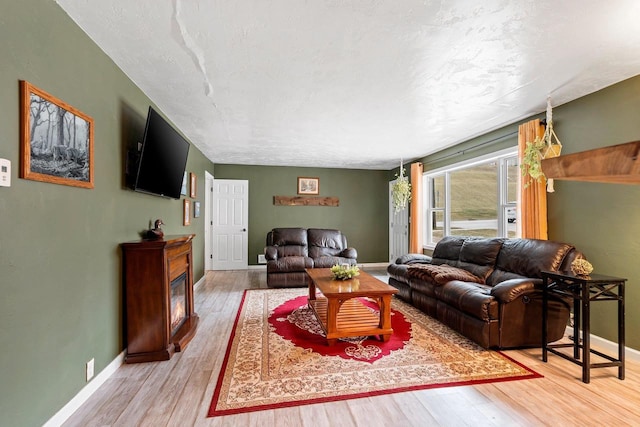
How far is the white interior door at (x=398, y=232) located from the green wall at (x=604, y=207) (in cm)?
316

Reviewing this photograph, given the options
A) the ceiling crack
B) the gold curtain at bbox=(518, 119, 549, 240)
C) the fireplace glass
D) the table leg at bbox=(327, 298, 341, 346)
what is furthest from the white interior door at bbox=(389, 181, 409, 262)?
the ceiling crack

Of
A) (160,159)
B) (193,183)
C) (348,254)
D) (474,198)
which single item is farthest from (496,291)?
(193,183)

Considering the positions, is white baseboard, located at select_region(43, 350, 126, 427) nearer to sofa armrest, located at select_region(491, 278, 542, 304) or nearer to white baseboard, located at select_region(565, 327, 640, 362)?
sofa armrest, located at select_region(491, 278, 542, 304)

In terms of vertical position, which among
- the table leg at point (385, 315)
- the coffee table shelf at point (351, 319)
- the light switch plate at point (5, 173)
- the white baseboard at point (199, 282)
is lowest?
the white baseboard at point (199, 282)

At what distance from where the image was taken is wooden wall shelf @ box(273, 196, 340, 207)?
6676 millimetres

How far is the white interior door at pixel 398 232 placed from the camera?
6.32m

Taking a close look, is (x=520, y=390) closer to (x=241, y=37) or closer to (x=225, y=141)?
(x=241, y=37)

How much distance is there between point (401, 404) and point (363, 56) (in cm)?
243

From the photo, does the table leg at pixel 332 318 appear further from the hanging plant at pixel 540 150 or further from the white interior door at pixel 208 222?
the white interior door at pixel 208 222

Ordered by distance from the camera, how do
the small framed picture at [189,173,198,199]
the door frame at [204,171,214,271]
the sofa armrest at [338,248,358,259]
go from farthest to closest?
the door frame at [204,171,214,271], the sofa armrest at [338,248,358,259], the small framed picture at [189,173,198,199]

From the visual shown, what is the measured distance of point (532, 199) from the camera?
130 inches

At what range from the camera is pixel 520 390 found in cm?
209

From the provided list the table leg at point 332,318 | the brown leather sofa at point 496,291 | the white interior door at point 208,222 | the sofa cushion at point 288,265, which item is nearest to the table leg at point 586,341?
the brown leather sofa at point 496,291

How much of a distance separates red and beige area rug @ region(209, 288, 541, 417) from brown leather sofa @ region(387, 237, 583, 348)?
0.21m
